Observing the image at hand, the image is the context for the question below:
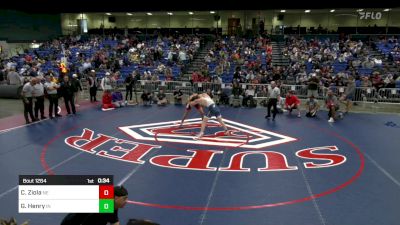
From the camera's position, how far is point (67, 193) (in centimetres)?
244

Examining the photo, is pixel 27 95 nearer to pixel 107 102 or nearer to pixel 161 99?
pixel 107 102

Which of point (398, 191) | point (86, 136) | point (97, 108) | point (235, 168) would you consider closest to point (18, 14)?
point (97, 108)

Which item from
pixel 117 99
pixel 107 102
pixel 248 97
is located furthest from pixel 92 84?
pixel 248 97

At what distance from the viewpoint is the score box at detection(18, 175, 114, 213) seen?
244 centimetres

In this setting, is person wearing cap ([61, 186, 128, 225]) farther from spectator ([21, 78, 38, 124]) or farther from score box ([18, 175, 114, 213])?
spectator ([21, 78, 38, 124])

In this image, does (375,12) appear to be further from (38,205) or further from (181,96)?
(38,205)

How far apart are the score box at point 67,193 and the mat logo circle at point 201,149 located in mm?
5160

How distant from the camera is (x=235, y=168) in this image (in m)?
7.68

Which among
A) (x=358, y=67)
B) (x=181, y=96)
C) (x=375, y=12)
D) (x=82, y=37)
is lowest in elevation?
(x=181, y=96)

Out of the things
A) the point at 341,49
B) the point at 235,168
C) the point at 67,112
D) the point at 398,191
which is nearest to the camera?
the point at 398,191

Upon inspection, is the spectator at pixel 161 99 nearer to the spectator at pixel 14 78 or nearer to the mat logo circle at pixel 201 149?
the mat logo circle at pixel 201 149

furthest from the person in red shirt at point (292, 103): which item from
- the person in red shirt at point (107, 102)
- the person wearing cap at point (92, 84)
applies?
the person wearing cap at point (92, 84)

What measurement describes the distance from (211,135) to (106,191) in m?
8.10

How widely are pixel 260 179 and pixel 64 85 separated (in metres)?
8.57
